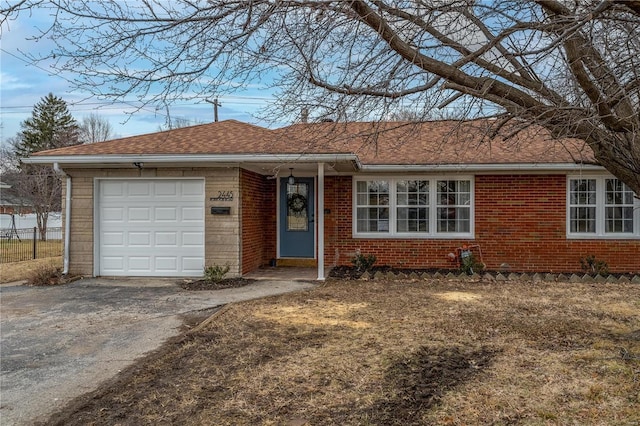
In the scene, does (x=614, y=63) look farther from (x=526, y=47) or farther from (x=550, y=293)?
(x=550, y=293)

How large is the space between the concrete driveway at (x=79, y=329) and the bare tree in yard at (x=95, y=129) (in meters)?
34.3

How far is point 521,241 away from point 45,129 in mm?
37016

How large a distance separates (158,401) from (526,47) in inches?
188

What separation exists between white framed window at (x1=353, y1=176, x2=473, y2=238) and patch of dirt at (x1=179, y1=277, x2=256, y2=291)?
3.37 metres

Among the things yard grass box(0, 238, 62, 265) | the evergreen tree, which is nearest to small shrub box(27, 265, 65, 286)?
yard grass box(0, 238, 62, 265)

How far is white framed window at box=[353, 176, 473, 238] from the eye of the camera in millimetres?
11133

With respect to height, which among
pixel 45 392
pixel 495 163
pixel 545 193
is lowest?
pixel 45 392

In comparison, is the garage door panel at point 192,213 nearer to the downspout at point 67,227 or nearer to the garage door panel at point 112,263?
the garage door panel at point 112,263

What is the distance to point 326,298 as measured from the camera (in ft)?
25.8

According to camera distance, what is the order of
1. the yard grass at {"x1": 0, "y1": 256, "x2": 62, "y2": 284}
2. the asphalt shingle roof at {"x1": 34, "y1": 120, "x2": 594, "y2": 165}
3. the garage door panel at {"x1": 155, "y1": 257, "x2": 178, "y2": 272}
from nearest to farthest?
the asphalt shingle roof at {"x1": 34, "y1": 120, "x2": 594, "y2": 165}, the garage door panel at {"x1": 155, "y1": 257, "x2": 178, "y2": 272}, the yard grass at {"x1": 0, "y1": 256, "x2": 62, "y2": 284}

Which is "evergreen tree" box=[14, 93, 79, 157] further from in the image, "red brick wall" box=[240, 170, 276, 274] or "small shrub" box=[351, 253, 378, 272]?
"small shrub" box=[351, 253, 378, 272]

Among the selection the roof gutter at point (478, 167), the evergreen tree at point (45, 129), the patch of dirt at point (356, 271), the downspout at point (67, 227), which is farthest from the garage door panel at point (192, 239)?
the evergreen tree at point (45, 129)

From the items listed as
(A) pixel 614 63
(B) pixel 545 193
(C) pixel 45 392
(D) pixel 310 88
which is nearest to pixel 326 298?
(D) pixel 310 88

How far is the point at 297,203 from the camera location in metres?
12.0
